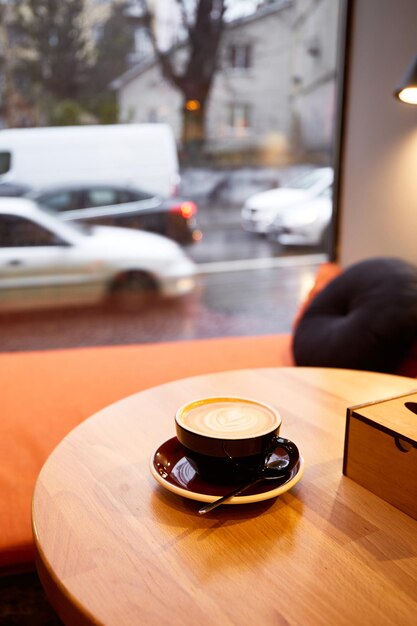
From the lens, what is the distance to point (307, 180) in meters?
3.04

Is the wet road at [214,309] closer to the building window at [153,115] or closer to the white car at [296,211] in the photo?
the white car at [296,211]

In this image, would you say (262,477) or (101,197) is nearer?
(262,477)

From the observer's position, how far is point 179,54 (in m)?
2.78

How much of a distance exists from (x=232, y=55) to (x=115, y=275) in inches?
49.1

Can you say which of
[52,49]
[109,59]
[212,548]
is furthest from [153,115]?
[212,548]

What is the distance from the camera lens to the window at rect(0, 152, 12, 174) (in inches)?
108

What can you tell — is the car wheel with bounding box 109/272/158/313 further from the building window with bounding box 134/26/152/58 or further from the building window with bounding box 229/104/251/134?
the building window with bounding box 134/26/152/58

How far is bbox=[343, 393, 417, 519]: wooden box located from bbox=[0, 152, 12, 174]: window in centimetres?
239

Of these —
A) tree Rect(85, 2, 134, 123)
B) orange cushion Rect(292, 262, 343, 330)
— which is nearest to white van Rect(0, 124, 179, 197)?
tree Rect(85, 2, 134, 123)

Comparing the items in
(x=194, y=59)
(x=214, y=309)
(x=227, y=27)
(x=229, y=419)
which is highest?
(x=227, y=27)

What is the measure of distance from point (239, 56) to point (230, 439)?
2.53 metres

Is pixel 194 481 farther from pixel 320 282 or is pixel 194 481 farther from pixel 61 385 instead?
pixel 320 282

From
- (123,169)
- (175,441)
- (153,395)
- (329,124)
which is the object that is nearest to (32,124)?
(123,169)

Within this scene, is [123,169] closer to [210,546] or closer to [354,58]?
[354,58]
